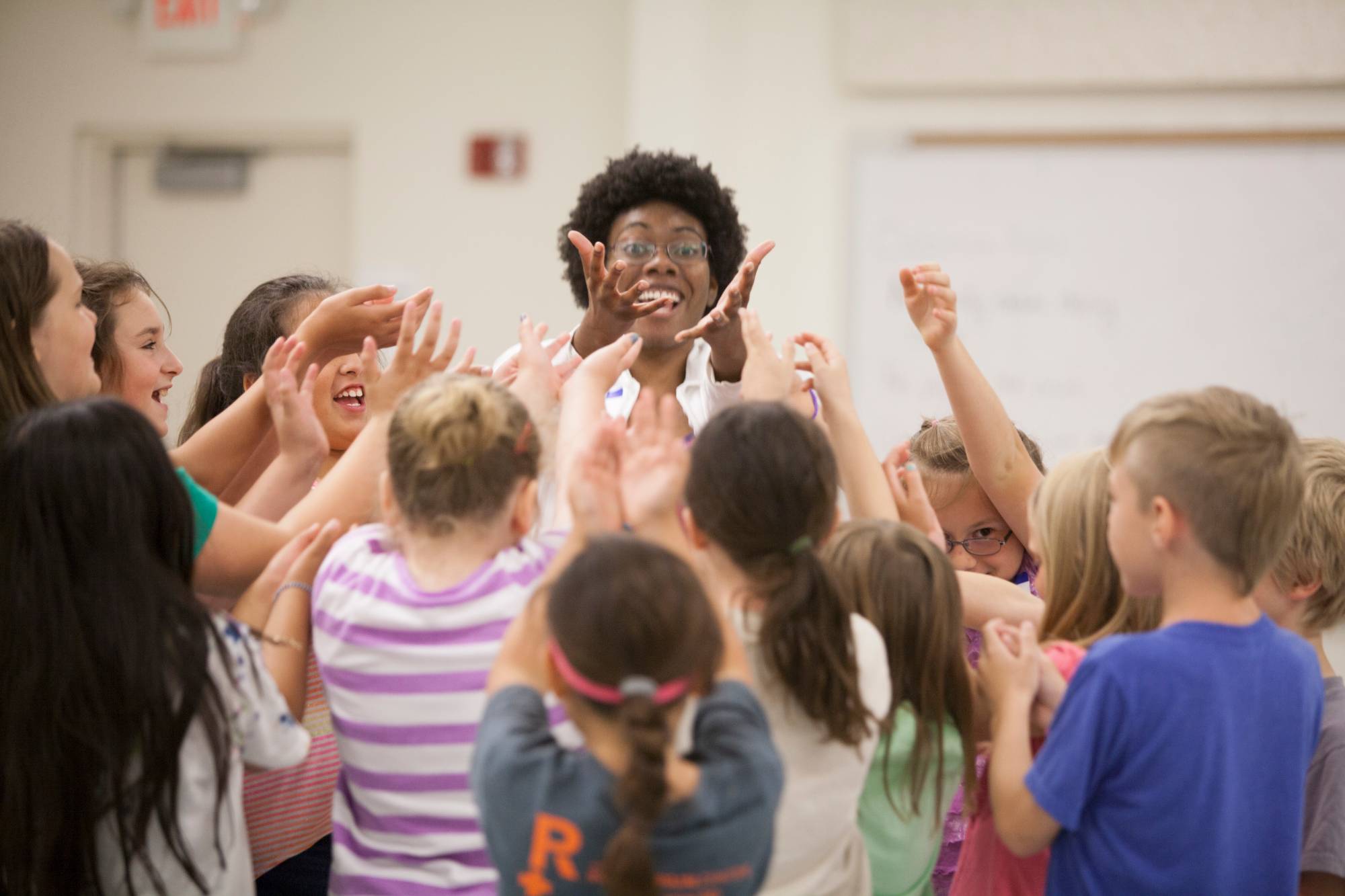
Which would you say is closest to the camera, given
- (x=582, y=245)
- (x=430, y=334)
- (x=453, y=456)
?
(x=453, y=456)

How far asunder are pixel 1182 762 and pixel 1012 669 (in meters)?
0.19

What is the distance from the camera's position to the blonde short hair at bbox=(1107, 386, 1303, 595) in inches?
49.3

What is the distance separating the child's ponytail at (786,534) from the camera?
117 cm

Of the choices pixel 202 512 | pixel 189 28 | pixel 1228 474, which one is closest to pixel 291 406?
pixel 202 512

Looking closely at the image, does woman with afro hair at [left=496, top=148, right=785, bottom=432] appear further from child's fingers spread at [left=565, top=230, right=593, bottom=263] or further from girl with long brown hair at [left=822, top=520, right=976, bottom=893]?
girl with long brown hair at [left=822, top=520, right=976, bottom=893]

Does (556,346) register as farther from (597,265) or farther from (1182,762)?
(1182,762)

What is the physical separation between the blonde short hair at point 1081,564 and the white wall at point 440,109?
9.47 ft

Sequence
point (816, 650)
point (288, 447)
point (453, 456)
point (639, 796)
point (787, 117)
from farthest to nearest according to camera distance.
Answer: point (787, 117) → point (288, 447) → point (453, 456) → point (816, 650) → point (639, 796)

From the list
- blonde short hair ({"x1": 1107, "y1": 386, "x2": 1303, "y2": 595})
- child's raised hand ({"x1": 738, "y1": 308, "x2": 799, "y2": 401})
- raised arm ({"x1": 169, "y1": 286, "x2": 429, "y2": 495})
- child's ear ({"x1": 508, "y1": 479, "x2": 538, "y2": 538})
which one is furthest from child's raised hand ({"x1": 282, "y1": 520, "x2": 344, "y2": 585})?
blonde short hair ({"x1": 1107, "y1": 386, "x2": 1303, "y2": 595})

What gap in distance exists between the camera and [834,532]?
1.40m

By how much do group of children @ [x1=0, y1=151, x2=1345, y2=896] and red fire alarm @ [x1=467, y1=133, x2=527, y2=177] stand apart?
2.79 metres

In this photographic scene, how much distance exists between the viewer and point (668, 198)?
256cm

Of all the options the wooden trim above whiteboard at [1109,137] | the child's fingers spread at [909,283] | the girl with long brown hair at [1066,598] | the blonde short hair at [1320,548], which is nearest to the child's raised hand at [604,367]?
the child's fingers spread at [909,283]

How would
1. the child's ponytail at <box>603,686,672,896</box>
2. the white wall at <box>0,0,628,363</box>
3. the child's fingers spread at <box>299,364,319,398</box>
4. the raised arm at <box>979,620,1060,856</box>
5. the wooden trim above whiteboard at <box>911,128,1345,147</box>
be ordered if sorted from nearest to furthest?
1. the child's ponytail at <box>603,686,672,896</box>
2. the raised arm at <box>979,620,1060,856</box>
3. the child's fingers spread at <box>299,364,319,398</box>
4. the wooden trim above whiteboard at <box>911,128,1345,147</box>
5. the white wall at <box>0,0,628,363</box>
